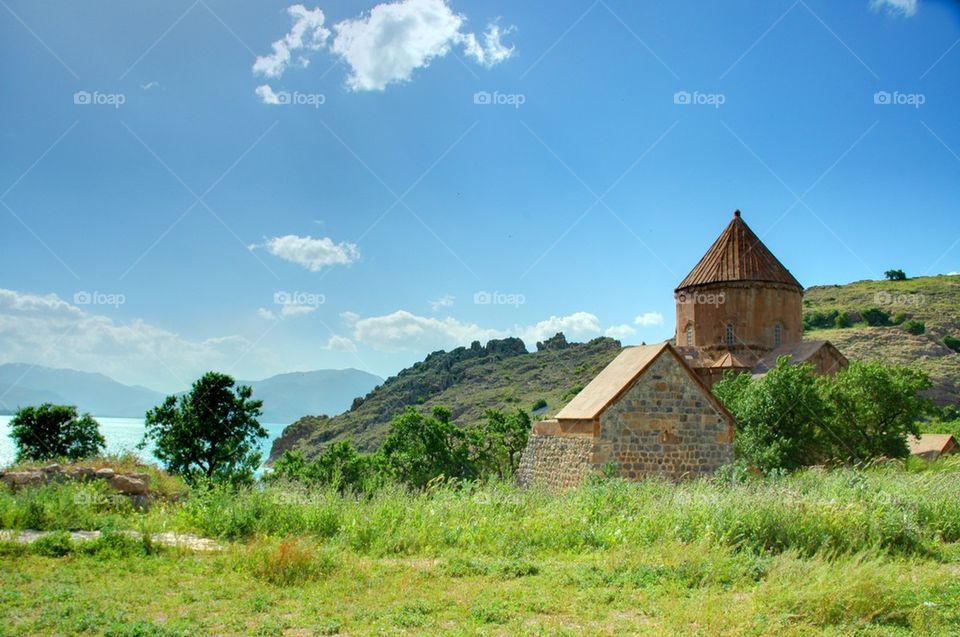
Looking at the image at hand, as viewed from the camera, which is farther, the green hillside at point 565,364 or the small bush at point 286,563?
the green hillside at point 565,364

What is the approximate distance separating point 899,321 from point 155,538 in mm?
90896

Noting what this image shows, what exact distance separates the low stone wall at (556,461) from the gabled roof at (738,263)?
64.7ft

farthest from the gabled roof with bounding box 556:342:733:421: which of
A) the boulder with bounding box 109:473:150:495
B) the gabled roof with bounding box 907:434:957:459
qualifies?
the gabled roof with bounding box 907:434:957:459

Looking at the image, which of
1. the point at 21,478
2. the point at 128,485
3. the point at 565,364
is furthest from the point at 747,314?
the point at 565,364

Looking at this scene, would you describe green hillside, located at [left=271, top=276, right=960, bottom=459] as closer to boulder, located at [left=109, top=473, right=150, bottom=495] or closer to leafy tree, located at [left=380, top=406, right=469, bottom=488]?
leafy tree, located at [left=380, top=406, right=469, bottom=488]

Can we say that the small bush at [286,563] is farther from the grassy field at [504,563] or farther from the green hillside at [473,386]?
the green hillside at [473,386]

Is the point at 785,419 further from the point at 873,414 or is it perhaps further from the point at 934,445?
the point at 934,445

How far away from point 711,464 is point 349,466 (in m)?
17.4

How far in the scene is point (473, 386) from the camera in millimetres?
112438

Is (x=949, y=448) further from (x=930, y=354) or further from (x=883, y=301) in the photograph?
(x=883, y=301)

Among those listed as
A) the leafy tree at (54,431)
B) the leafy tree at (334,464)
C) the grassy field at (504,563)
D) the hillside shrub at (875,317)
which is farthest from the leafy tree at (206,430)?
the hillside shrub at (875,317)

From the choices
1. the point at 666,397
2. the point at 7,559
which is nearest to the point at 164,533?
the point at 7,559

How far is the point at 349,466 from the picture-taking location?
1210 inches

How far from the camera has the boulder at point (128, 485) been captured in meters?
12.8
